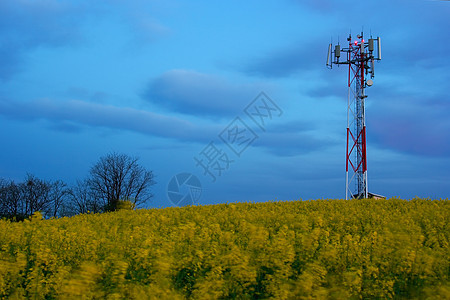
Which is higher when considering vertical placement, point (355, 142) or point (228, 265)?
point (355, 142)

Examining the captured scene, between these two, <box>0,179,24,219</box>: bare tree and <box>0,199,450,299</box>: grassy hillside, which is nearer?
<box>0,199,450,299</box>: grassy hillside

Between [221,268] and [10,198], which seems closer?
[221,268]

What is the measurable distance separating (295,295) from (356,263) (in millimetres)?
1455

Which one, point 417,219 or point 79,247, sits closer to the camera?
point 79,247

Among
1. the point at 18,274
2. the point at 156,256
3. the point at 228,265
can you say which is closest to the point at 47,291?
the point at 18,274

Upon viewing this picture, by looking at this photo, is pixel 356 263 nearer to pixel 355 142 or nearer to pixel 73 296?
pixel 73 296

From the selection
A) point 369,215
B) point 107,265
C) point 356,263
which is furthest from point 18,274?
point 369,215

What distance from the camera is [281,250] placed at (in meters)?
5.39

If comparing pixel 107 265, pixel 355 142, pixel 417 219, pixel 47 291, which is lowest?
pixel 47 291

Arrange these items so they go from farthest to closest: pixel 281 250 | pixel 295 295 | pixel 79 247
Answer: pixel 79 247
pixel 281 250
pixel 295 295

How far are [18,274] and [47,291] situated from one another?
90cm

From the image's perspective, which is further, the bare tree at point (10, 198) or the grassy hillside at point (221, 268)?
the bare tree at point (10, 198)

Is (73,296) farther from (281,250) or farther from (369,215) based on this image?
(369,215)

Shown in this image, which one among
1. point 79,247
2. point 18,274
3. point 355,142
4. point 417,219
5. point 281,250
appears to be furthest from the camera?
point 355,142
